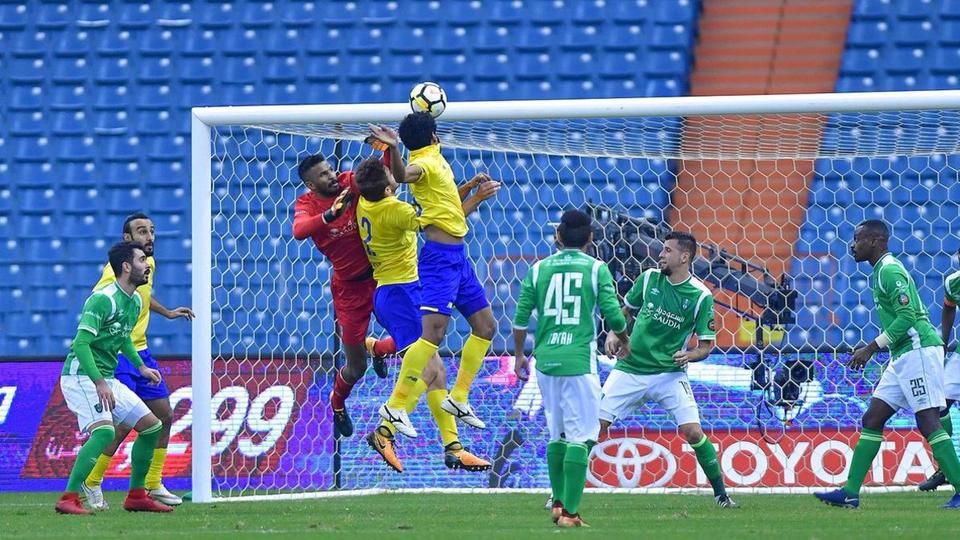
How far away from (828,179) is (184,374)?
6111mm

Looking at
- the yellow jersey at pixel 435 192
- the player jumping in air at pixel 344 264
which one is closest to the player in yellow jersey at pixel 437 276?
the yellow jersey at pixel 435 192

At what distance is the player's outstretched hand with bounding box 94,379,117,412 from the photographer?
8.25 metres

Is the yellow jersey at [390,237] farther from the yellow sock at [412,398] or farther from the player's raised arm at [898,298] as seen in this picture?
the player's raised arm at [898,298]

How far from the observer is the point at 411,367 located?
27.9 feet

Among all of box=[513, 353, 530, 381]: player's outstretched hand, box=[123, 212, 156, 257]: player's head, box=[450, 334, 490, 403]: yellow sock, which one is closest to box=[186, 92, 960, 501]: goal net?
box=[123, 212, 156, 257]: player's head

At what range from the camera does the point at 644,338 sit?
882cm

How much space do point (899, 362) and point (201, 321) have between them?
14.9 ft

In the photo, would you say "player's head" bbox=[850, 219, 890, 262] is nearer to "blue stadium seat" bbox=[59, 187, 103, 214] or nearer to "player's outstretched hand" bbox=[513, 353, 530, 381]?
"player's outstretched hand" bbox=[513, 353, 530, 381]

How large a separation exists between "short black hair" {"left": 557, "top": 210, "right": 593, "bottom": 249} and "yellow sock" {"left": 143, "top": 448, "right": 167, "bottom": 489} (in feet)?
12.1

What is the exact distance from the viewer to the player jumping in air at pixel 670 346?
8594mm

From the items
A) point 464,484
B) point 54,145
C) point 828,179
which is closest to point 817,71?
point 828,179

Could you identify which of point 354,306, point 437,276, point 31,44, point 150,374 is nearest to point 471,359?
point 437,276

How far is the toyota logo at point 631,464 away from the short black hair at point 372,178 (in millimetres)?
3347

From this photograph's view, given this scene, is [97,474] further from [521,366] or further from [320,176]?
[521,366]
